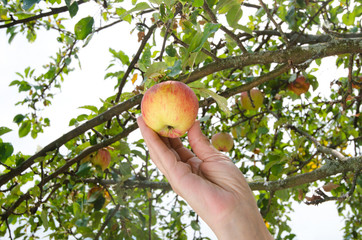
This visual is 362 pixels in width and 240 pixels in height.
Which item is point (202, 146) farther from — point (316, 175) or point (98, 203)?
point (98, 203)

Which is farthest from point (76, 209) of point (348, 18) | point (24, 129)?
point (348, 18)

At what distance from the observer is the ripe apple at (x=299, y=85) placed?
246cm

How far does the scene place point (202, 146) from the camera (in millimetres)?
1185

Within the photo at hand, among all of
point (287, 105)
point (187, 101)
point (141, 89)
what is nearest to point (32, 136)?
point (141, 89)

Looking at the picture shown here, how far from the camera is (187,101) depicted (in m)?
1.07

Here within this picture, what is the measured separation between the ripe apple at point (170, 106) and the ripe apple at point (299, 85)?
1.68 meters

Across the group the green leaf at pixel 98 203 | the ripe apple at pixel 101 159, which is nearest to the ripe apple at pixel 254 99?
the ripe apple at pixel 101 159

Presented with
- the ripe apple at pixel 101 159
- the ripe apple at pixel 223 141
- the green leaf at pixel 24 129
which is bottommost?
the ripe apple at pixel 101 159

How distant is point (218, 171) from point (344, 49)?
0.99m

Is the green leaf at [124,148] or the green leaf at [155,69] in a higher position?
the green leaf at [124,148]

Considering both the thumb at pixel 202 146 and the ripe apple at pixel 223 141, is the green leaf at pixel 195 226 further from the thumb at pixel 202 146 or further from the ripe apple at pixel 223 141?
the thumb at pixel 202 146

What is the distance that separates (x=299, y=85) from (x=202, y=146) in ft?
5.44

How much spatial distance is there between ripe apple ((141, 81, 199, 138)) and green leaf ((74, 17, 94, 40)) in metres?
0.58

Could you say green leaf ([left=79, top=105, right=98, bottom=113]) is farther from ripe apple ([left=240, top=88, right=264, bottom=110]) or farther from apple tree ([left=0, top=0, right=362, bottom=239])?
ripe apple ([left=240, top=88, right=264, bottom=110])
